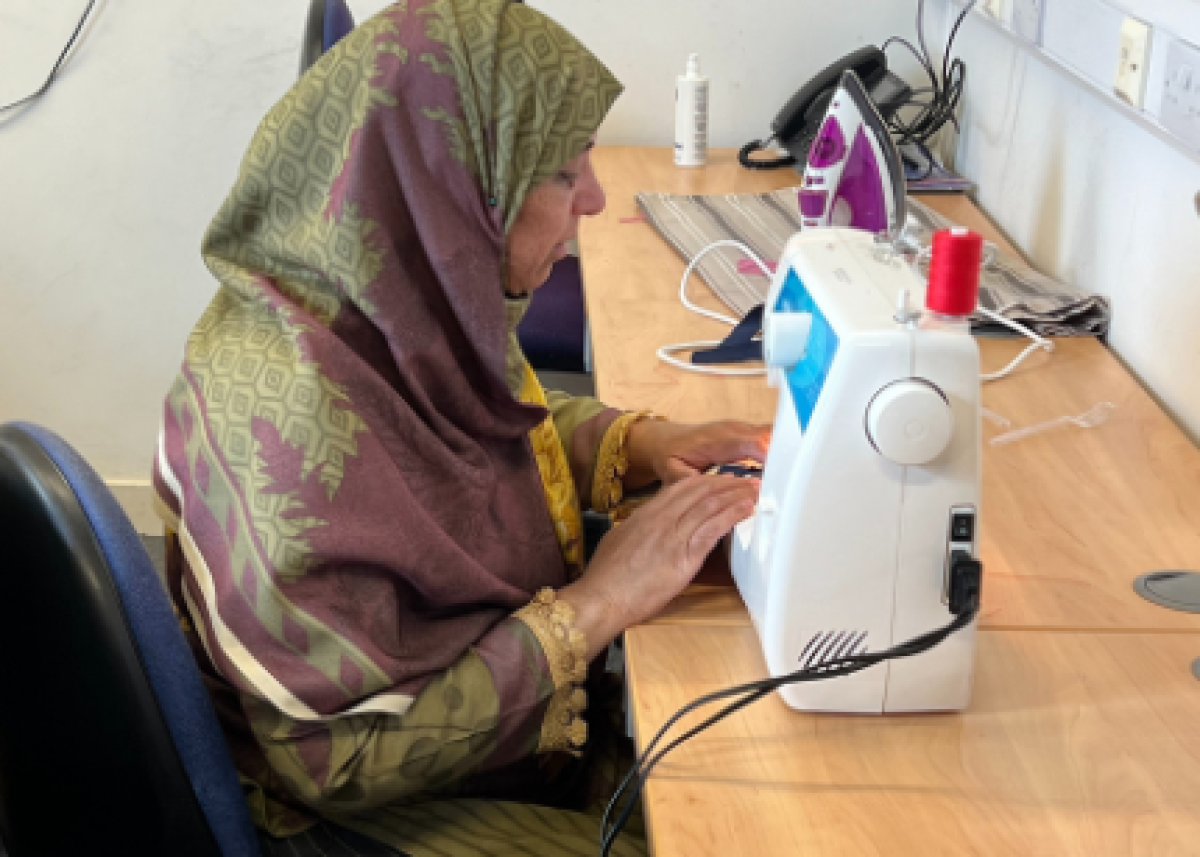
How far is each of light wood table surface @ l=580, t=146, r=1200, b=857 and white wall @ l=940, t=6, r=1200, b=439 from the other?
9cm

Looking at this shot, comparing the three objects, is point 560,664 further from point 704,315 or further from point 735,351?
point 704,315

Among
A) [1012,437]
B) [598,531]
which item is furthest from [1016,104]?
[598,531]

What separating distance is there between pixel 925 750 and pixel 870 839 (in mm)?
115

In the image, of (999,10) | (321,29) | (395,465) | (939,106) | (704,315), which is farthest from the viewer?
(939,106)

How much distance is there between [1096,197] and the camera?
1774 mm

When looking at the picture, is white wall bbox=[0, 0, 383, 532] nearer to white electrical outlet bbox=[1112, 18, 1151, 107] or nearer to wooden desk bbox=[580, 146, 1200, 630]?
wooden desk bbox=[580, 146, 1200, 630]

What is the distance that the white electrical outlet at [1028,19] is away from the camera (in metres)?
1.94

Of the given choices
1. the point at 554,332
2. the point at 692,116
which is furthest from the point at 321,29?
the point at 692,116

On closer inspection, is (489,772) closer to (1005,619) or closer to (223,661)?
(223,661)

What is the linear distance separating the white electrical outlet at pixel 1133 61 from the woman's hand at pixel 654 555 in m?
0.75

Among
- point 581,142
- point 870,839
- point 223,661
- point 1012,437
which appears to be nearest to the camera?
point 870,839

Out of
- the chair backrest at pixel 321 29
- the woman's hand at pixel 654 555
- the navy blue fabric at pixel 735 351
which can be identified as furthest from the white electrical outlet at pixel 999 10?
the woman's hand at pixel 654 555

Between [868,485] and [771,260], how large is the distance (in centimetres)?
103

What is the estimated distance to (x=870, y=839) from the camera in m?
0.89
